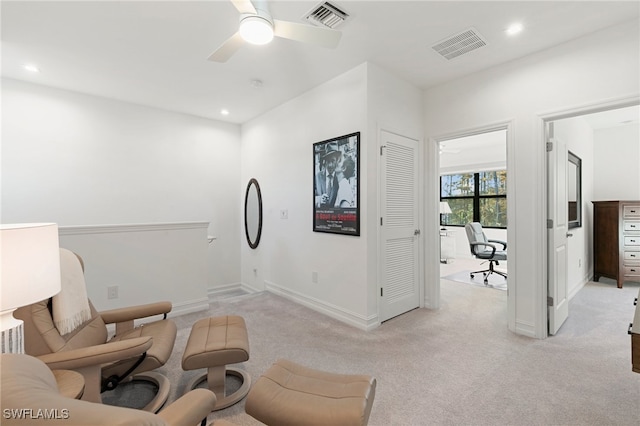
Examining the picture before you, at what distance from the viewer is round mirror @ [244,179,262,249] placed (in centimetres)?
478

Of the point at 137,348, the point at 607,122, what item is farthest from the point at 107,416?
the point at 607,122

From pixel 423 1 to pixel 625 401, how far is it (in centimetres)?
299

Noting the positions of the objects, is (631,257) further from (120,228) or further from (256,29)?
(120,228)

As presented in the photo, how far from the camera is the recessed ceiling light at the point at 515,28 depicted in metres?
2.37

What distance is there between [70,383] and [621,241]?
6.42 m

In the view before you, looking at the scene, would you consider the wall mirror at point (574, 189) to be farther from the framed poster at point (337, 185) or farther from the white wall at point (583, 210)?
the framed poster at point (337, 185)

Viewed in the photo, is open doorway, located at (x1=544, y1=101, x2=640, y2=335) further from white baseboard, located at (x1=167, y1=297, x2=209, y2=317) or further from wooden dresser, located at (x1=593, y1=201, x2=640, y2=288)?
white baseboard, located at (x1=167, y1=297, x2=209, y2=317)

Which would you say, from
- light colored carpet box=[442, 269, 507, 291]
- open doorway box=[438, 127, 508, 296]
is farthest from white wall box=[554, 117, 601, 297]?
open doorway box=[438, 127, 508, 296]

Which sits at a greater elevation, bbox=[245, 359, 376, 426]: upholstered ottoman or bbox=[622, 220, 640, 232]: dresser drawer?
bbox=[622, 220, 640, 232]: dresser drawer

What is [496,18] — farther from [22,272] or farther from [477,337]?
[22,272]

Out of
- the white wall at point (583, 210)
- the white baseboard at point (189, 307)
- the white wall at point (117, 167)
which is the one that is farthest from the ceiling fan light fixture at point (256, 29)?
the white wall at point (583, 210)

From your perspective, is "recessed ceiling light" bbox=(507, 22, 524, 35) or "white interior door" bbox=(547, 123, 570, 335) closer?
"recessed ceiling light" bbox=(507, 22, 524, 35)

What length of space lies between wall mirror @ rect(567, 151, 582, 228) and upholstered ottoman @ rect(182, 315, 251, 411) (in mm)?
4261

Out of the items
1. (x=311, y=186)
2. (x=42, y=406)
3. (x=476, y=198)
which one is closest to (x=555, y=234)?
(x=311, y=186)
